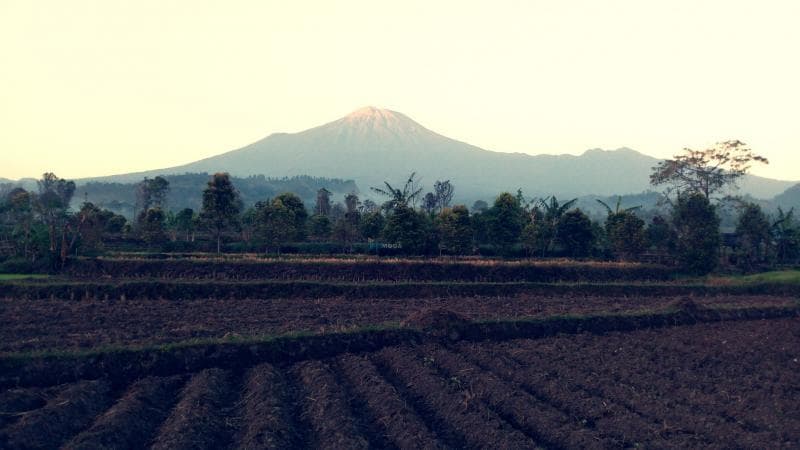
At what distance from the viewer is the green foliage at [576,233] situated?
41500mm

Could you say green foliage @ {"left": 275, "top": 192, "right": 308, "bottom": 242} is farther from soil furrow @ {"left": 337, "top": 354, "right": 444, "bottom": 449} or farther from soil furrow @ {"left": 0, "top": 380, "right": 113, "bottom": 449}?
soil furrow @ {"left": 0, "top": 380, "right": 113, "bottom": 449}

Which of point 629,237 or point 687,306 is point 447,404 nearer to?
point 687,306

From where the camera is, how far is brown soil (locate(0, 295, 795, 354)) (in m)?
16.1

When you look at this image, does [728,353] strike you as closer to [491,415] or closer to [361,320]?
[491,415]

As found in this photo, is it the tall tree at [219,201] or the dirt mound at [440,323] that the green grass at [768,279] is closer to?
the dirt mound at [440,323]

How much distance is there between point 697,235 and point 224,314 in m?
33.2

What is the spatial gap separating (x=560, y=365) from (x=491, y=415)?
Answer: 15.5 feet

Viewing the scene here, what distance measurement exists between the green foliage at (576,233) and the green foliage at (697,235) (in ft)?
22.1

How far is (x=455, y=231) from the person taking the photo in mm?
38938

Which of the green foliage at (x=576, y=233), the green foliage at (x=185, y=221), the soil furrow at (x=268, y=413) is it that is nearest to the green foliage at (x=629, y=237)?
the green foliage at (x=576, y=233)

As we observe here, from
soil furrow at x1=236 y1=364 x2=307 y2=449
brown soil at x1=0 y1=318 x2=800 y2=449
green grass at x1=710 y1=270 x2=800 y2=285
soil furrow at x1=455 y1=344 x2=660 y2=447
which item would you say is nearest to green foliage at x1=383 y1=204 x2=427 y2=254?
green grass at x1=710 y1=270 x2=800 y2=285

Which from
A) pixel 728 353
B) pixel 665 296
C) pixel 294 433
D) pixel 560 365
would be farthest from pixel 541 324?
pixel 665 296

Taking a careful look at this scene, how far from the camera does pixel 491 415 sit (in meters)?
10.5

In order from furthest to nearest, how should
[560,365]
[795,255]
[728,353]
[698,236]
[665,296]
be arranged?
[795,255] → [698,236] → [665,296] → [728,353] → [560,365]
